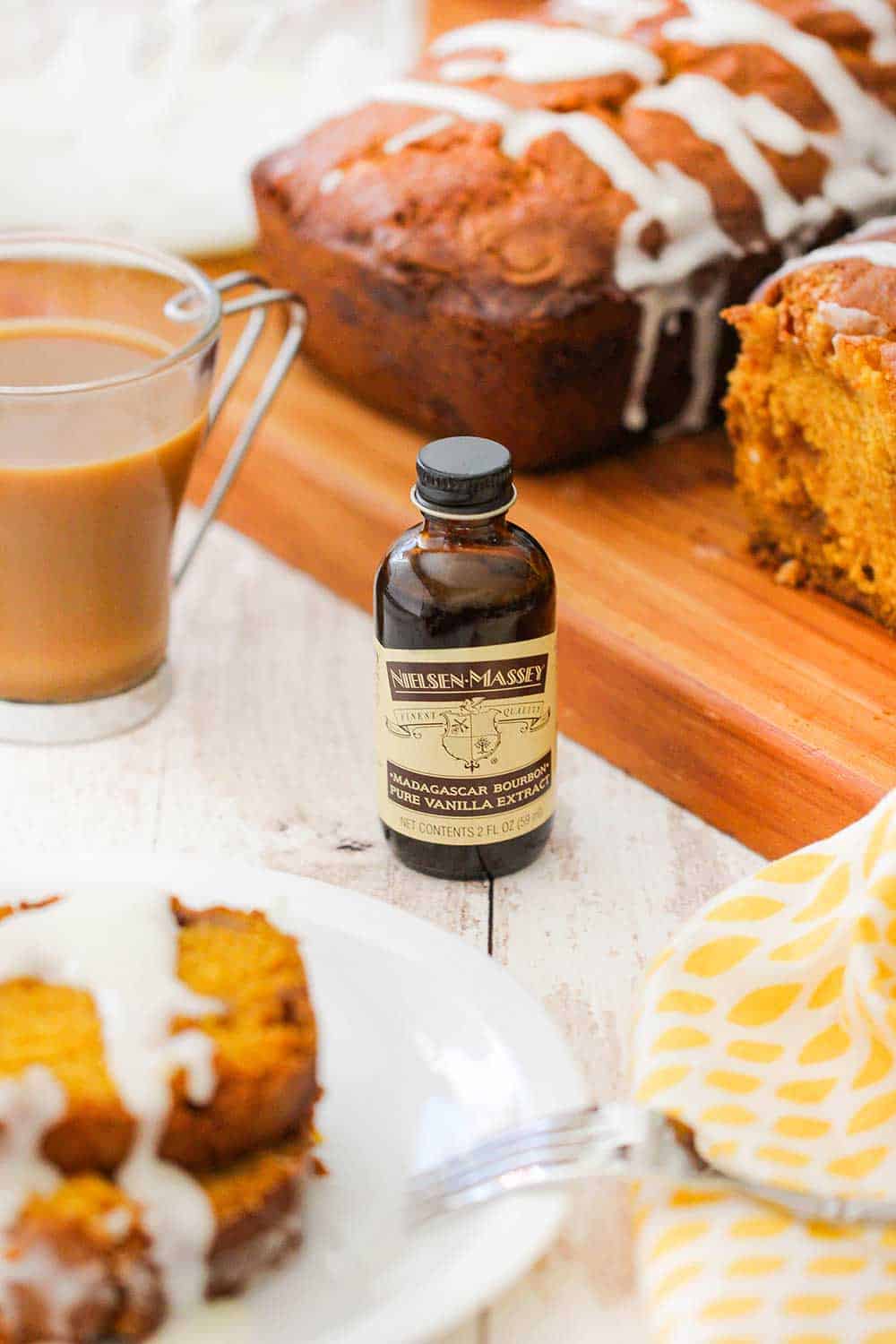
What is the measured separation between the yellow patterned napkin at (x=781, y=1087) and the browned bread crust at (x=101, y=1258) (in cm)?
23

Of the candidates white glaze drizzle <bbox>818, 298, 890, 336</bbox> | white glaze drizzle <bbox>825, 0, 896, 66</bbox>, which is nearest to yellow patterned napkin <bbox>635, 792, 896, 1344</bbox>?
white glaze drizzle <bbox>818, 298, 890, 336</bbox>

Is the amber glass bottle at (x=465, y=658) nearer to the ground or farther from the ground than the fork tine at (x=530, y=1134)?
farther from the ground

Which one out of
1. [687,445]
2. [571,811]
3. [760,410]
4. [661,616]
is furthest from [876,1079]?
[687,445]

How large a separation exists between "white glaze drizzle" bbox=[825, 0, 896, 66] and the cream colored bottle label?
3.26 ft

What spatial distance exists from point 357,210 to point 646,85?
356 millimetres

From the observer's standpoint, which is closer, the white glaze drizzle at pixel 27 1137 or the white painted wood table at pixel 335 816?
the white glaze drizzle at pixel 27 1137

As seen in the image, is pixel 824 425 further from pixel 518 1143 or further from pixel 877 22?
pixel 518 1143

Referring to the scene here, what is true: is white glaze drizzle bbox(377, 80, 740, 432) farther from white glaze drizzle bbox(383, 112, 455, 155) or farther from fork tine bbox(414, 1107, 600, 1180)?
fork tine bbox(414, 1107, 600, 1180)

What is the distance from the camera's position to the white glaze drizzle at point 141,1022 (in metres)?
0.86

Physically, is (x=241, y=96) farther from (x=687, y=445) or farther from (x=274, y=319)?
(x=687, y=445)

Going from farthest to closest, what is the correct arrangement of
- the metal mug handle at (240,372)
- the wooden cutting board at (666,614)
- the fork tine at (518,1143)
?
the metal mug handle at (240,372)
the wooden cutting board at (666,614)
the fork tine at (518,1143)

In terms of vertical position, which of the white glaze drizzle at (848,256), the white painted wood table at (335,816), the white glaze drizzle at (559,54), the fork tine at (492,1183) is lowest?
the white painted wood table at (335,816)

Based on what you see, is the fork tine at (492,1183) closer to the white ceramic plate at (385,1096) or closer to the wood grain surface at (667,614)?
the white ceramic plate at (385,1096)

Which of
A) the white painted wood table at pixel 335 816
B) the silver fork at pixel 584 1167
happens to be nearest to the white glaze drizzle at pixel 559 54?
the white painted wood table at pixel 335 816
